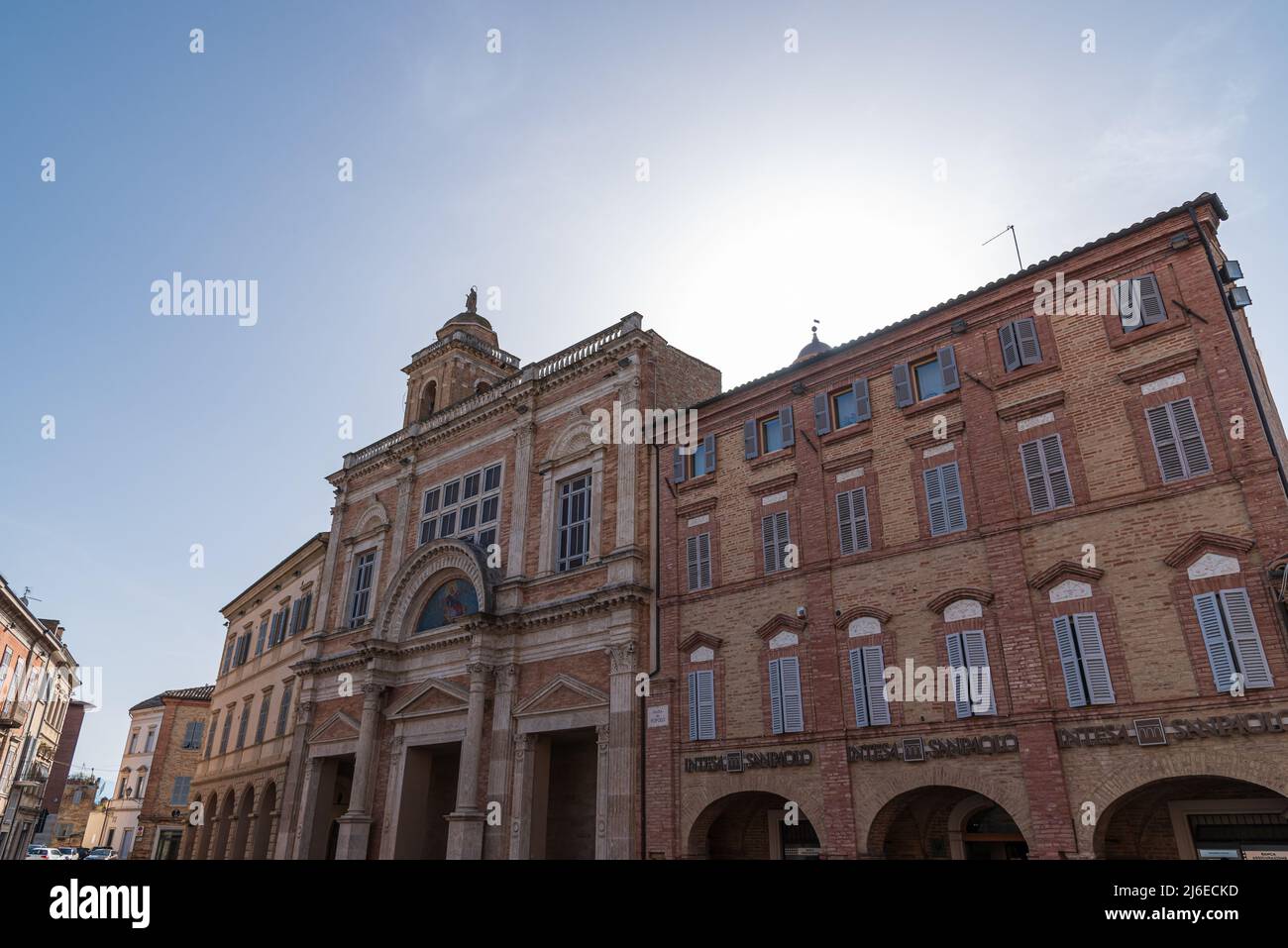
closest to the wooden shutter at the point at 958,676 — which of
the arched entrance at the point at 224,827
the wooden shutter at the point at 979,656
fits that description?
the wooden shutter at the point at 979,656

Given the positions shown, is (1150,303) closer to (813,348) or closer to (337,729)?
(813,348)

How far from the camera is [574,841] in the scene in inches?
990

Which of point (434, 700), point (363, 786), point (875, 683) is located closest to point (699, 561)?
point (875, 683)

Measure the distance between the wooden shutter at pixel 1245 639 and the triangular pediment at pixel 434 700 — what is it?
64.4ft

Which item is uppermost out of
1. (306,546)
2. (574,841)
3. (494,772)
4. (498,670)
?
(306,546)

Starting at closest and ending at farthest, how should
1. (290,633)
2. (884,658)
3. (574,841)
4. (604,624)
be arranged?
(884,658), (604,624), (574,841), (290,633)

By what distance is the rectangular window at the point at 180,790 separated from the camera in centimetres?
5369

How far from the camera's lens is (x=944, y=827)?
17.7 meters

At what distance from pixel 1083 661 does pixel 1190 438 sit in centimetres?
446

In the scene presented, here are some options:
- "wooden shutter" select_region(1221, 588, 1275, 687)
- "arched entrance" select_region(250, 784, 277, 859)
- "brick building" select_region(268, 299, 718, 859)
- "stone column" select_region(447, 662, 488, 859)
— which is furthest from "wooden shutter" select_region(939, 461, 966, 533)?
"arched entrance" select_region(250, 784, 277, 859)

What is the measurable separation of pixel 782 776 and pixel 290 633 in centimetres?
2661

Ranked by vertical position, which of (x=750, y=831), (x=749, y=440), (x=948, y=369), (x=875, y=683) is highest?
(x=749, y=440)
